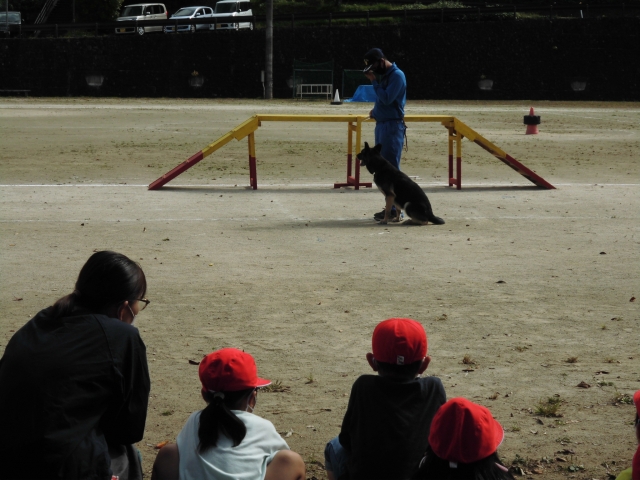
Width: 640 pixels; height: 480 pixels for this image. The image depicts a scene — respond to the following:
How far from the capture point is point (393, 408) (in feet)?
11.1

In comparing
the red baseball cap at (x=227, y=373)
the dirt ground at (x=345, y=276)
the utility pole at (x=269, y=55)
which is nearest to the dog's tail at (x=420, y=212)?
the dirt ground at (x=345, y=276)

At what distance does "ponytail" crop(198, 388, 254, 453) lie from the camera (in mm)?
3113

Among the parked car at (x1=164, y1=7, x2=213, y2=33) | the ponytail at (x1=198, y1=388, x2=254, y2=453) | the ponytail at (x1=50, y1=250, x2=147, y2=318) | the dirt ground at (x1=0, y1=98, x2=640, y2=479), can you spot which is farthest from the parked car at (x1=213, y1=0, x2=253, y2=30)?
the ponytail at (x1=198, y1=388, x2=254, y2=453)

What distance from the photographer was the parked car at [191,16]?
4584 cm

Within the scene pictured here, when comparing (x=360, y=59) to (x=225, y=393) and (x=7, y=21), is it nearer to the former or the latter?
(x=7, y=21)

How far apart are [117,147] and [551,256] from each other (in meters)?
12.2

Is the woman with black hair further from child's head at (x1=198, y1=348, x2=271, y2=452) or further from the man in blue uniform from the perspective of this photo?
the man in blue uniform

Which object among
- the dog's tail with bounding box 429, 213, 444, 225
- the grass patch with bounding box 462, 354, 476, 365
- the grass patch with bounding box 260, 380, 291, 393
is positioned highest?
the dog's tail with bounding box 429, 213, 444, 225

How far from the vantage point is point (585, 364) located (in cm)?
562

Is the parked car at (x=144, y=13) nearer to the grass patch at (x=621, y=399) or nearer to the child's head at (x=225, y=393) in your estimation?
the grass patch at (x=621, y=399)

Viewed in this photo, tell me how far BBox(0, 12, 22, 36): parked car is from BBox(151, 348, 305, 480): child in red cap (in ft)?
151

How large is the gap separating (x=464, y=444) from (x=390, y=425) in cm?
71

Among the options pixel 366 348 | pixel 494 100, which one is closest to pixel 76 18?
pixel 494 100

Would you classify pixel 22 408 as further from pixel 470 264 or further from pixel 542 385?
pixel 470 264
